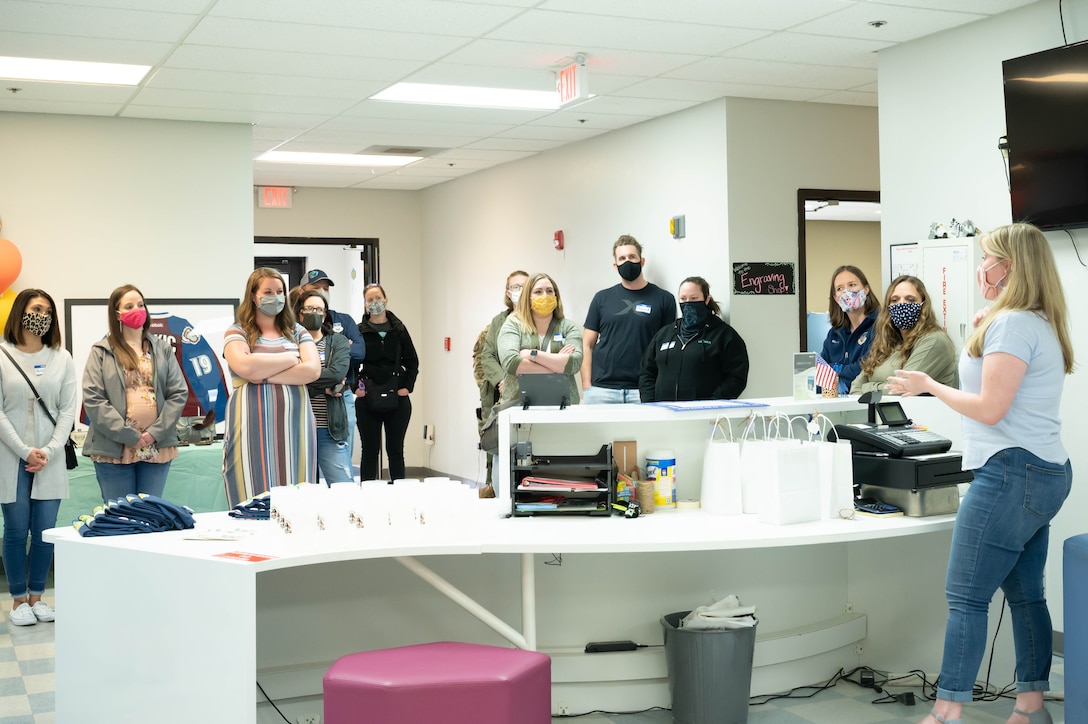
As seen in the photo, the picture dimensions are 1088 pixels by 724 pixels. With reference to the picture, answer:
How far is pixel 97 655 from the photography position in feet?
9.80

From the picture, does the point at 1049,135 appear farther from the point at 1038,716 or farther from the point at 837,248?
the point at 837,248

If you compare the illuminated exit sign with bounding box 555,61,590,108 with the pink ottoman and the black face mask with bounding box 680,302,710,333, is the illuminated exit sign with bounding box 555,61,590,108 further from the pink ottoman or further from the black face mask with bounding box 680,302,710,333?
the pink ottoman

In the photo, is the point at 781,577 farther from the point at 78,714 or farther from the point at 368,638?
the point at 78,714

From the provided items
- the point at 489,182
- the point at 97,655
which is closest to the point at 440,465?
the point at 489,182

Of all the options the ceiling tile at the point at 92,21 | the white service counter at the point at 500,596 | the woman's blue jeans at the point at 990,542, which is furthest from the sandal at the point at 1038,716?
the ceiling tile at the point at 92,21

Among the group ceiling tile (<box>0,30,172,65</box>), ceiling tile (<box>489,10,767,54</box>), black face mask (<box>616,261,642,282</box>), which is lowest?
black face mask (<box>616,261,642,282</box>)

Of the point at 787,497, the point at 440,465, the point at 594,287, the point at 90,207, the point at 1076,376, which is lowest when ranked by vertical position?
the point at 440,465

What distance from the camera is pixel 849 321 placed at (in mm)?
5527

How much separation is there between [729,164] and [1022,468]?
370 centimetres

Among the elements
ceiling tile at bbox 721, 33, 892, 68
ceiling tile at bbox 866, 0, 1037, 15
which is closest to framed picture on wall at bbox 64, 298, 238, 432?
ceiling tile at bbox 721, 33, 892, 68

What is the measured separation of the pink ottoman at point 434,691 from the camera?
2664 millimetres

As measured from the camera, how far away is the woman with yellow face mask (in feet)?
17.7

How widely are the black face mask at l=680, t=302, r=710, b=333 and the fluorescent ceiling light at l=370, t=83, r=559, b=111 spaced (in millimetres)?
1439

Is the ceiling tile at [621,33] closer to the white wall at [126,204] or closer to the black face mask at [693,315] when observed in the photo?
the black face mask at [693,315]
